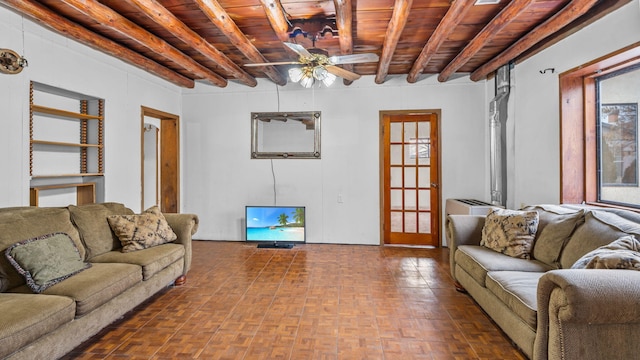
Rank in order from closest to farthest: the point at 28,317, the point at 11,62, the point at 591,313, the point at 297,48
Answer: the point at 591,313
the point at 28,317
the point at 11,62
the point at 297,48

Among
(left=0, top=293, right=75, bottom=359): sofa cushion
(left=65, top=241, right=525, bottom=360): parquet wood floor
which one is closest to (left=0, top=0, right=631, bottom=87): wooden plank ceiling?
(left=0, top=293, right=75, bottom=359): sofa cushion

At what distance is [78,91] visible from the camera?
134 inches

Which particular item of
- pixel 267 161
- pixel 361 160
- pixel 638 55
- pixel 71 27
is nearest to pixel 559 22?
pixel 638 55

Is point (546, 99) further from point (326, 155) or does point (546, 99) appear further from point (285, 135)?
point (285, 135)

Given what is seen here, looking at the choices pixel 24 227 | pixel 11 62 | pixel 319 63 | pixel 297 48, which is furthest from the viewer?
pixel 319 63

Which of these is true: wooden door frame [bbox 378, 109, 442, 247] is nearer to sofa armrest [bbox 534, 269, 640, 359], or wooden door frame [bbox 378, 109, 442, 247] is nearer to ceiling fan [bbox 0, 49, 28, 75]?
sofa armrest [bbox 534, 269, 640, 359]

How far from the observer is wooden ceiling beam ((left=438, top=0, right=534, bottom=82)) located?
2.54 meters

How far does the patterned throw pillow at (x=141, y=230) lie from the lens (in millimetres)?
3000

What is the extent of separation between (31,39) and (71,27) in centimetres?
38

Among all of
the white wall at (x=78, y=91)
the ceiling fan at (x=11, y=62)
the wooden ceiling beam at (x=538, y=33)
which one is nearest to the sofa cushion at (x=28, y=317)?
the white wall at (x=78, y=91)

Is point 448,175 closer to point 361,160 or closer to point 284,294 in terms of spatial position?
point 361,160

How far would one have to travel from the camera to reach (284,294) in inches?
120

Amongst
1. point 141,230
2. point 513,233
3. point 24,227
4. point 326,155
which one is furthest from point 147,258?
point 513,233

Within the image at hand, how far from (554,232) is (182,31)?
12.4 ft
